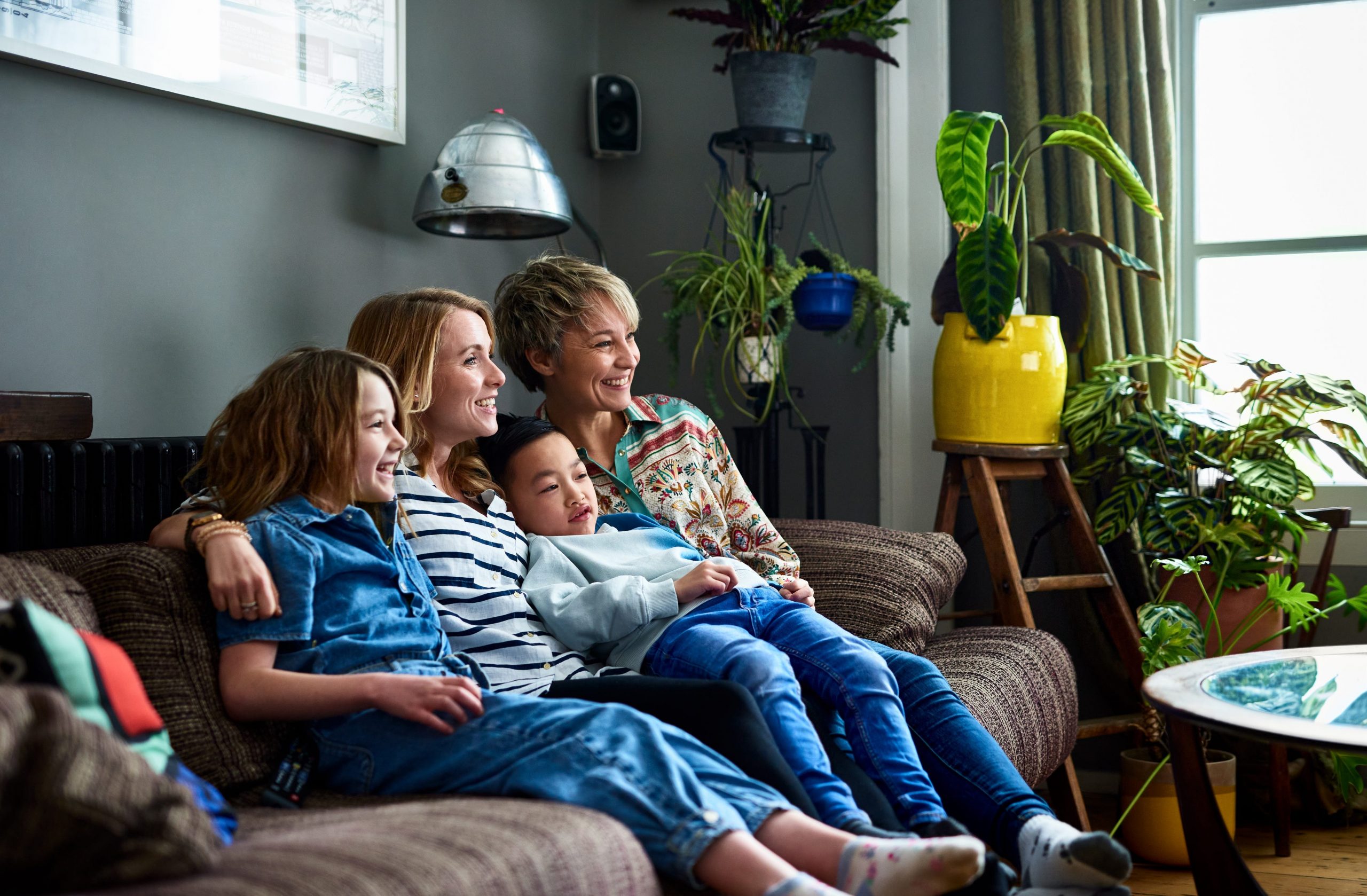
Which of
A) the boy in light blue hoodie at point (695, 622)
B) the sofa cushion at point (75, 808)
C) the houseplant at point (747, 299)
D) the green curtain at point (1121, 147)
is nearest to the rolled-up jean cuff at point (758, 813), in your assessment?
the boy in light blue hoodie at point (695, 622)

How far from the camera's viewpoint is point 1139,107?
286 cm

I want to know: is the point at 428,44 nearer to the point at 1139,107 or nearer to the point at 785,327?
the point at 785,327

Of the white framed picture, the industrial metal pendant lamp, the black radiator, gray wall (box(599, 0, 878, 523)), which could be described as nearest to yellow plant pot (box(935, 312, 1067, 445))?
gray wall (box(599, 0, 878, 523))

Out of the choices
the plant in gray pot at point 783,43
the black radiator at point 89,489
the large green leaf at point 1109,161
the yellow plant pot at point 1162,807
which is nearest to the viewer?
the black radiator at point 89,489

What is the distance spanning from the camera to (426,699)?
1.35 m

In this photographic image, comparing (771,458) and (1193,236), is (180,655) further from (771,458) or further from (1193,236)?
(1193,236)

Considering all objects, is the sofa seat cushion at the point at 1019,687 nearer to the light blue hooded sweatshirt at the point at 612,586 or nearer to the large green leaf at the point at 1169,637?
the large green leaf at the point at 1169,637

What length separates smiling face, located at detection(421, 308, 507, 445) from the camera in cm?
185

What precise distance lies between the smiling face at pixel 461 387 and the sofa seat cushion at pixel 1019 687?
2.82 feet

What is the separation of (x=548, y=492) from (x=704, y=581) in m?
0.34

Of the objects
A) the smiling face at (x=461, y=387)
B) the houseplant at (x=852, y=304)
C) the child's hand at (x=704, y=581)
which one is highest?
the houseplant at (x=852, y=304)

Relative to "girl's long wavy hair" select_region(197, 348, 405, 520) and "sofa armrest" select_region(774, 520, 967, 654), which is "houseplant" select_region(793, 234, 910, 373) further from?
"girl's long wavy hair" select_region(197, 348, 405, 520)

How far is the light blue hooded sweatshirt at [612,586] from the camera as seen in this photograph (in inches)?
67.4

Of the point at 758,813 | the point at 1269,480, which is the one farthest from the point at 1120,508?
the point at 758,813
